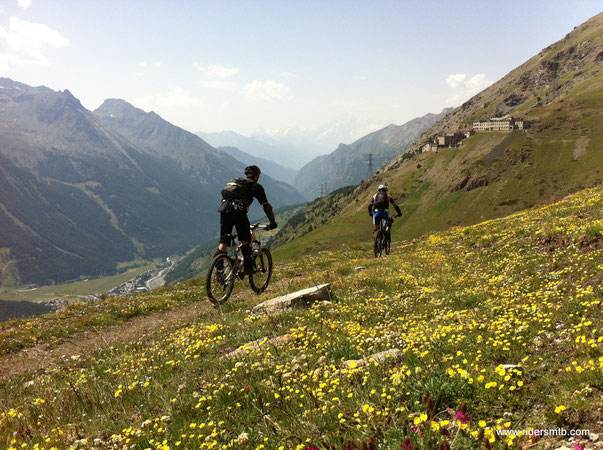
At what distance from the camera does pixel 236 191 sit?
452 inches

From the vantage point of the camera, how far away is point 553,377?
428 centimetres

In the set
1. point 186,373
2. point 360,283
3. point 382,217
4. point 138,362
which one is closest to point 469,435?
point 186,373

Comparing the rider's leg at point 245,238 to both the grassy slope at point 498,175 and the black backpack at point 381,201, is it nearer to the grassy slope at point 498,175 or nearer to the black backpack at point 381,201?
the black backpack at point 381,201

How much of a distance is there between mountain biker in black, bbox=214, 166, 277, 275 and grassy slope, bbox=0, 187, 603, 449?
11.2ft

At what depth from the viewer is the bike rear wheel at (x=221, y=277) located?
12251 millimetres

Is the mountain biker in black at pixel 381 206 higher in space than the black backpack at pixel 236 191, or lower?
lower

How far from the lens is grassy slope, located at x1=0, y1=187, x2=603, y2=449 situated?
12.8 ft

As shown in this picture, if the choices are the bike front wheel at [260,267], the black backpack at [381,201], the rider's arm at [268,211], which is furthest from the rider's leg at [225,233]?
the black backpack at [381,201]

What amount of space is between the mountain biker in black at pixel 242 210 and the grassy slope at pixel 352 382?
135 inches

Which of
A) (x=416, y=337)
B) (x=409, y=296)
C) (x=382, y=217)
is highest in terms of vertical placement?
(x=382, y=217)

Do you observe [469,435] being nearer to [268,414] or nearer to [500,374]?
[500,374]

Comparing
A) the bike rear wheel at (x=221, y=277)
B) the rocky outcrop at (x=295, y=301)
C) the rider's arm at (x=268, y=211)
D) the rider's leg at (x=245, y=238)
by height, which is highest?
the rider's arm at (x=268, y=211)

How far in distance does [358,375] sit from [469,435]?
172cm

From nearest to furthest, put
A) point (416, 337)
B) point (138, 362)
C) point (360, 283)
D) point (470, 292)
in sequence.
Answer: point (416, 337), point (138, 362), point (470, 292), point (360, 283)
